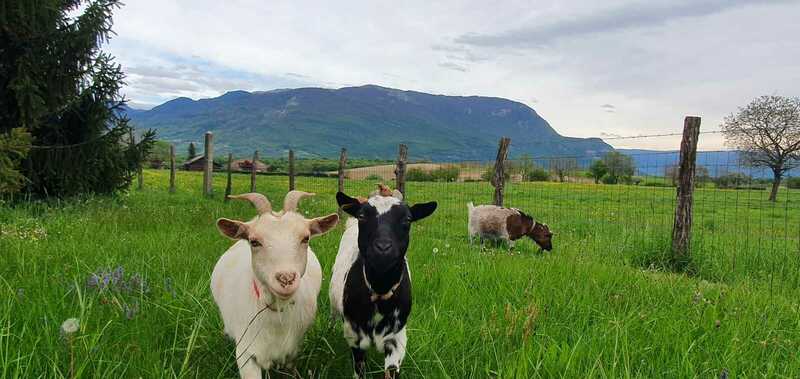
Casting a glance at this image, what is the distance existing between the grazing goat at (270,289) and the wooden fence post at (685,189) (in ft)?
20.6

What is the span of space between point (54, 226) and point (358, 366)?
5940mm

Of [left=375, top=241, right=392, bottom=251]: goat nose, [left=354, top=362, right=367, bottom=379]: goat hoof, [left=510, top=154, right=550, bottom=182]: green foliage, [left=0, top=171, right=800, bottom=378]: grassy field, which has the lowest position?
[left=354, top=362, right=367, bottom=379]: goat hoof

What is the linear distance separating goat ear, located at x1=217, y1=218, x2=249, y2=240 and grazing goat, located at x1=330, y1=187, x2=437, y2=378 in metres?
0.69

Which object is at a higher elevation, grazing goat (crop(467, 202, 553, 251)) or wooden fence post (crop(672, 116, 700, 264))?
wooden fence post (crop(672, 116, 700, 264))

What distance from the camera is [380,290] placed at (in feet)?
9.94

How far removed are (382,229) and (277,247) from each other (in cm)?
65

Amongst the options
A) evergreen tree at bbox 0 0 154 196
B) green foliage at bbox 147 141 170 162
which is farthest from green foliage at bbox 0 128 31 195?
green foliage at bbox 147 141 170 162

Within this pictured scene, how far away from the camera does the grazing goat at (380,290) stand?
116 inches

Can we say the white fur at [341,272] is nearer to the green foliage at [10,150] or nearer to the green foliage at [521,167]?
the green foliage at [10,150]

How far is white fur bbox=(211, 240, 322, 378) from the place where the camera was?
2.86m

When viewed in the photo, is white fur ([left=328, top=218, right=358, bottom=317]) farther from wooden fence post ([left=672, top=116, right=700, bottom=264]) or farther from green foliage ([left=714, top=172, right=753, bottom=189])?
green foliage ([left=714, top=172, right=753, bottom=189])

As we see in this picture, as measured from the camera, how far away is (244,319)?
9.71 feet

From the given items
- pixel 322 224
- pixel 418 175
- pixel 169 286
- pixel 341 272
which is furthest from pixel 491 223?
pixel 418 175

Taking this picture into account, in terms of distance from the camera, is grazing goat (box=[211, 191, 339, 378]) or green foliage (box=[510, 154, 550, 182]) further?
green foliage (box=[510, 154, 550, 182])
